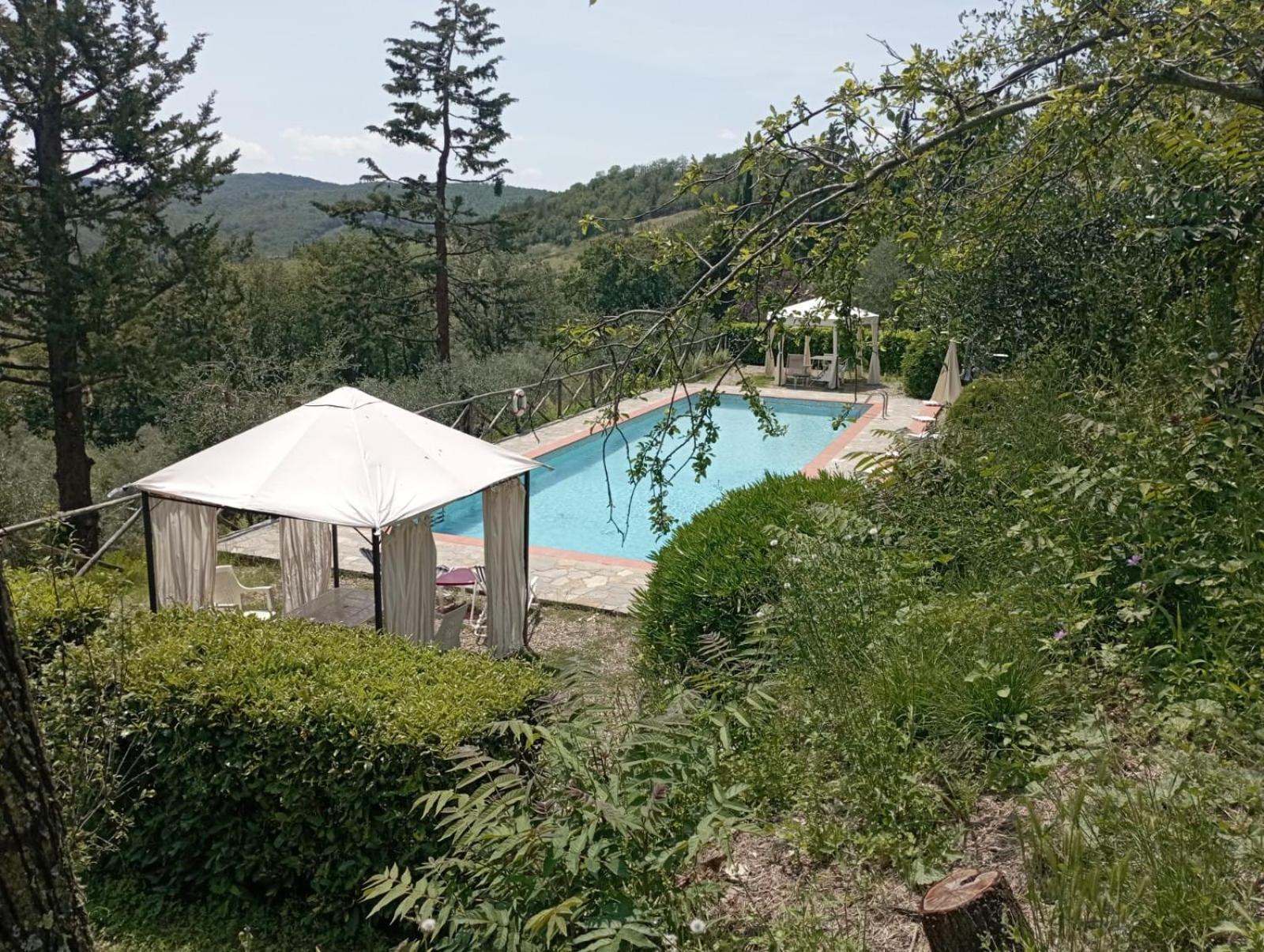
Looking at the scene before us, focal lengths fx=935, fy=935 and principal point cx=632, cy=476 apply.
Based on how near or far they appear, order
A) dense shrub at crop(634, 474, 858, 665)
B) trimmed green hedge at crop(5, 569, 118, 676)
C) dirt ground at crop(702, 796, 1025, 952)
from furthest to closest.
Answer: dense shrub at crop(634, 474, 858, 665)
trimmed green hedge at crop(5, 569, 118, 676)
dirt ground at crop(702, 796, 1025, 952)

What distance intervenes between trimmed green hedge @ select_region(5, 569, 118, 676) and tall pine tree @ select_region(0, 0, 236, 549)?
9471 millimetres

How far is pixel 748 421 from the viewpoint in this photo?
1978 cm

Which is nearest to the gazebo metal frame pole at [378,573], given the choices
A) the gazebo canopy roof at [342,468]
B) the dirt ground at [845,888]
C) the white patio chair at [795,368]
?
the gazebo canopy roof at [342,468]

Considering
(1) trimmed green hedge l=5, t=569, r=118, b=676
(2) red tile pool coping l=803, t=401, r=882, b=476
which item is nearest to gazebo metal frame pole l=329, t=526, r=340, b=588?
(1) trimmed green hedge l=5, t=569, r=118, b=676

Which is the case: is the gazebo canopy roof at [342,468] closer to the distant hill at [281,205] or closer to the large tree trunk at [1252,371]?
the large tree trunk at [1252,371]

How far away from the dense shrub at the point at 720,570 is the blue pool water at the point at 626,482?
9.81ft

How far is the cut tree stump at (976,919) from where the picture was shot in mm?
2127

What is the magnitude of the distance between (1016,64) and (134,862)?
601 cm

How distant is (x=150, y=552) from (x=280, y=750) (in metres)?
3.63

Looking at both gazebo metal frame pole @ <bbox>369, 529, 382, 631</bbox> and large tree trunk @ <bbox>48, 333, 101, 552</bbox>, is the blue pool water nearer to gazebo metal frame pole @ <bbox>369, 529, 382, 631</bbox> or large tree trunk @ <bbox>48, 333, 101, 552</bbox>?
gazebo metal frame pole @ <bbox>369, 529, 382, 631</bbox>

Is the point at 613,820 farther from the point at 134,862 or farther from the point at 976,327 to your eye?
the point at 976,327

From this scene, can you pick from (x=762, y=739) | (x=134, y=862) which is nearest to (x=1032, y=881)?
(x=762, y=739)

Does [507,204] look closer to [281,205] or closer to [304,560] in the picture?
[281,205]

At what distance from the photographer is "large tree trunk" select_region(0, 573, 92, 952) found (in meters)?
1.71
